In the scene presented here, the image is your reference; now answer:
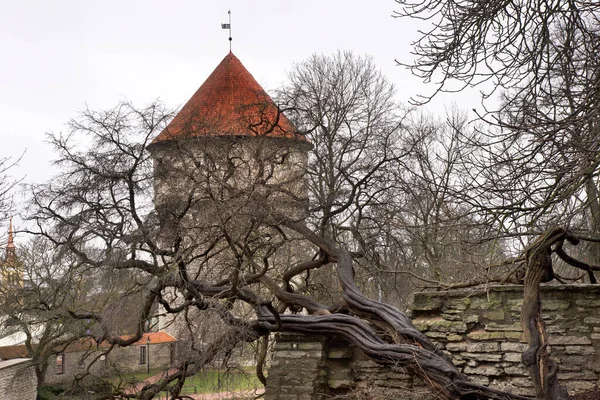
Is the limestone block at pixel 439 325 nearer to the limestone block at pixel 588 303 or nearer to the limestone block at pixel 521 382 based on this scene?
the limestone block at pixel 521 382

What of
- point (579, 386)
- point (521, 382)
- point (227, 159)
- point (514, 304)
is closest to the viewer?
point (579, 386)

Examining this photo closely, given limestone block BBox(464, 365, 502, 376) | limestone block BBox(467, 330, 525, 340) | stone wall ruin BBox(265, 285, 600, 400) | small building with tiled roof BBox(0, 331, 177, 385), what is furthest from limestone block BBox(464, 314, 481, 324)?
small building with tiled roof BBox(0, 331, 177, 385)

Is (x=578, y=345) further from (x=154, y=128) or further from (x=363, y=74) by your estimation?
(x=363, y=74)

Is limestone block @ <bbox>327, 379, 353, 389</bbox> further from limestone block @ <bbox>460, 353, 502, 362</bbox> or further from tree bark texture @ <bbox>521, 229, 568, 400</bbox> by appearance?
tree bark texture @ <bbox>521, 229, 568, 400</bbox>

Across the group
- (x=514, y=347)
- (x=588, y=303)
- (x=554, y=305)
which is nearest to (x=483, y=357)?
(x=514, y=347)

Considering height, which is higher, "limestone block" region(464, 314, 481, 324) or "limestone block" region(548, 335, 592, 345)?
"limestone block" region(464, 314, 481, 324)

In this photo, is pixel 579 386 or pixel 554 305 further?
pixel 554 305

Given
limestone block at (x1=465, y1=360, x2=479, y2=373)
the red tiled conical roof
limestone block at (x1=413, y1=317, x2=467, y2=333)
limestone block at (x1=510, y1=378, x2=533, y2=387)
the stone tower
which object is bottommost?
limestone block at (x1=510, y1=378, x2=533, y2=387)

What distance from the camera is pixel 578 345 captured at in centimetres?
770

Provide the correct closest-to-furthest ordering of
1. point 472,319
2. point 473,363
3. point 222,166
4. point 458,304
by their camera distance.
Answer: point 473,363 → point 472,319 → point 458,304 → point 222,166

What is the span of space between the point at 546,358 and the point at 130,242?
6.27 m

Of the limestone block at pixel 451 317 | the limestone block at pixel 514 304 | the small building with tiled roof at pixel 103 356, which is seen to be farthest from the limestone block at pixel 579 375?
the small building with tiled roof at pixel 103 356

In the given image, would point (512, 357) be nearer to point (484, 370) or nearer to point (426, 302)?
point (484, 370)

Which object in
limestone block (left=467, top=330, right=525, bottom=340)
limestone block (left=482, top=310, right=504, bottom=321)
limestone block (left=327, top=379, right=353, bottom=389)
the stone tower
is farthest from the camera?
the stone tower
